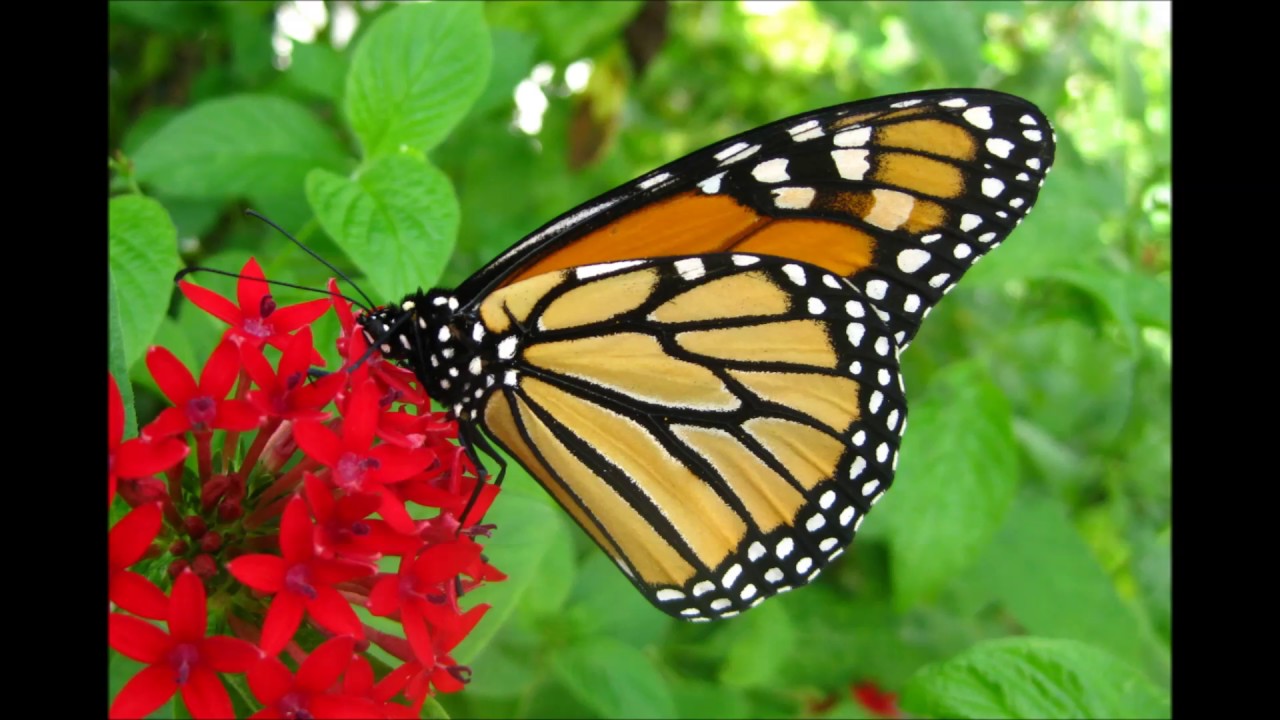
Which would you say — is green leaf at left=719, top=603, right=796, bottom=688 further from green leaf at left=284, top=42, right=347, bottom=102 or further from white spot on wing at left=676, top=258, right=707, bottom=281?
green leaf at left=284, top=42, right=347, bottom=102

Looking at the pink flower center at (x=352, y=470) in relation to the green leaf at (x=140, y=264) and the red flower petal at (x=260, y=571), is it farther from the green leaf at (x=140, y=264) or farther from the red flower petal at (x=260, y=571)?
the green leaf at (x=140, y=264)

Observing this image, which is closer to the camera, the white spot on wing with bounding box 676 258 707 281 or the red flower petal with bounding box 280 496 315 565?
the red flower petal with bounding box 280 496 315 565

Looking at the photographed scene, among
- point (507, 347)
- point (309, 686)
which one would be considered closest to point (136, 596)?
point (309, 686)

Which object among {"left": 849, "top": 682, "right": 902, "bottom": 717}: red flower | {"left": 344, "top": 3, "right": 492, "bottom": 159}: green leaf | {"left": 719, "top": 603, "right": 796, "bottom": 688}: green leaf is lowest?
{"left": 849, "top": 682, "right": 902, "bottom": 717}: red flower

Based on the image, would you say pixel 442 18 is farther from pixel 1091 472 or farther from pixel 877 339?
pixel 1091 472

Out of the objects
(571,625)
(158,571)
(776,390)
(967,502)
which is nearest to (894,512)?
(967,502)

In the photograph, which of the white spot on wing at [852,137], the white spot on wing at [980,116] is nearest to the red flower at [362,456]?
the white spot on wing at [852,137]

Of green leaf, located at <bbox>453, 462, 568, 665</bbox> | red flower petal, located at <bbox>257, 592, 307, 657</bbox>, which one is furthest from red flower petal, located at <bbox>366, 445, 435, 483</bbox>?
green leaf, located at <bbox>453, 462, 568, 665</bbox>

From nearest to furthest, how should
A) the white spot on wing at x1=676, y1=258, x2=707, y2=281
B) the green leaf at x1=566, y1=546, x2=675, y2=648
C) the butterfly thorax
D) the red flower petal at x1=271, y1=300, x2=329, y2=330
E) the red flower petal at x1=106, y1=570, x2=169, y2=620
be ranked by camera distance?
the red flower petal at x1=106, y1=570, x2=169, y2=620 → the red flower petal at x1=271, y1=300, x2=329, y2=330 → the butterfly thorax → the white spot on wing at x1=676, y1=258, x2=707, y2=281 → the green leaf at x1=566, y1=546, x2=675, y2=648
